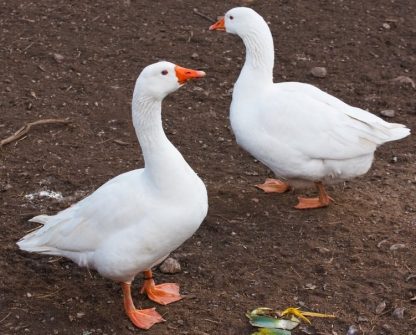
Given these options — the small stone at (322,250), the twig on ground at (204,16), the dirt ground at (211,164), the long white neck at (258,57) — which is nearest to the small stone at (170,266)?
the dirt ground at (211,164)

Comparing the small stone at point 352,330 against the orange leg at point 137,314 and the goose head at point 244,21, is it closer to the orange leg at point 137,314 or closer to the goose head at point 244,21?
the orange leg at point 137,314

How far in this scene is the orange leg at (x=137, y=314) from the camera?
4.36m

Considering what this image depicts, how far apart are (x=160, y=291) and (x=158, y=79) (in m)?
1.37

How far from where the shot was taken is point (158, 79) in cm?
412

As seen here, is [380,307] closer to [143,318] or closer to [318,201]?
[318,201]

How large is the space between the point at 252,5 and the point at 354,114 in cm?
344

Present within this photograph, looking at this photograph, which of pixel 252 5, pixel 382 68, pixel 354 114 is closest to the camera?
pixel 354 114

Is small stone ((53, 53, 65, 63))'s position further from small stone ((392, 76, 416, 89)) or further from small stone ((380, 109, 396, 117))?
small stone ((392, 76, 416, 89))

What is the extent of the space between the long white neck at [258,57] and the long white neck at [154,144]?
158 centimetres

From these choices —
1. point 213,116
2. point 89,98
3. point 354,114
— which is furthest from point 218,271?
point 89,98

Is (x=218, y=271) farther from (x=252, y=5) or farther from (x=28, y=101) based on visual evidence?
(x=252, y=5)

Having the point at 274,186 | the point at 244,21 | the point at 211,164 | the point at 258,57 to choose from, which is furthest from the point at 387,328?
the point at 244,21

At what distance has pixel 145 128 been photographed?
13.7ft

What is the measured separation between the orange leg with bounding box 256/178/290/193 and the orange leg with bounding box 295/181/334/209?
0.23m
